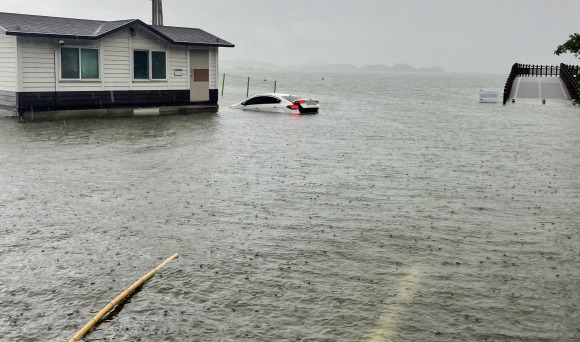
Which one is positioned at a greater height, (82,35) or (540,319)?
(82,35)

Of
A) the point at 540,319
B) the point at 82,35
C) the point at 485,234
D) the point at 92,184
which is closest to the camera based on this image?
the point at 540,319

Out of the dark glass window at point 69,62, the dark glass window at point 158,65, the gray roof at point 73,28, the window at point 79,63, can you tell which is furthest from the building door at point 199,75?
the dark glass window at point 69,62

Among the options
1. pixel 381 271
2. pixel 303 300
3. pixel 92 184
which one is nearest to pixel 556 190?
pixel 381 271

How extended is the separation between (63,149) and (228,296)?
1407 cm

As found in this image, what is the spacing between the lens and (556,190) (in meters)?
15.5

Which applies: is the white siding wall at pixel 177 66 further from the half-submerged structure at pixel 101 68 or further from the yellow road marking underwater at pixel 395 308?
the yellow road marking underwater at pixel 395 308

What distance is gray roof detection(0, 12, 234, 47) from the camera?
28.7 m

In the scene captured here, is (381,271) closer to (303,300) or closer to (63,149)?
(303,300)

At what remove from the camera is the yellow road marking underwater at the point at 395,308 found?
23.5 ft

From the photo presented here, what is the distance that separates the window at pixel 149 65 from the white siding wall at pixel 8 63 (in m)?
6.17

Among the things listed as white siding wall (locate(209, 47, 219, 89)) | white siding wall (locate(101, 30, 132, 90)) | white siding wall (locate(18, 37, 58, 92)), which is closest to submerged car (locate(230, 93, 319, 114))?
white siding wall (locate(209, 47, 219, 89))

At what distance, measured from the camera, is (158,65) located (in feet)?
113

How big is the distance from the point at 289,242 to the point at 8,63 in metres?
23.0

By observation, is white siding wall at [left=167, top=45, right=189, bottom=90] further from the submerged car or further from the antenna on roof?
the antenna on roof
